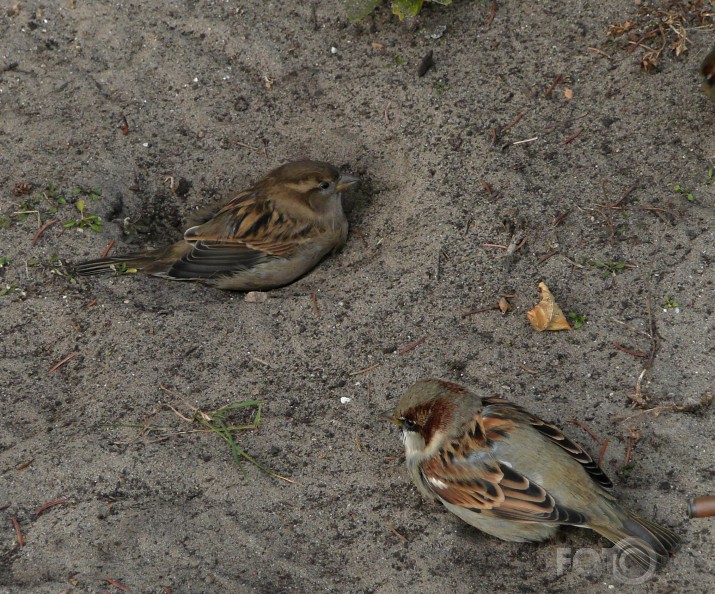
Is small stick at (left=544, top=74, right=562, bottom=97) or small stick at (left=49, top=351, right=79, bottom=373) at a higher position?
small stick at (left=544, top=74, right=562, bottom=97)

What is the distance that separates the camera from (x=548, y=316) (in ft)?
14.6

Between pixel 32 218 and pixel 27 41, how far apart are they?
179 centimetres

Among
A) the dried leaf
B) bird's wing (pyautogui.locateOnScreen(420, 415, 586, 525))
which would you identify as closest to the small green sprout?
the dried leaf

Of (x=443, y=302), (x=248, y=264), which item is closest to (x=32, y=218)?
(x=248, y=264)

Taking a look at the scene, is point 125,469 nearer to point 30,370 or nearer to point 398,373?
point 30,370

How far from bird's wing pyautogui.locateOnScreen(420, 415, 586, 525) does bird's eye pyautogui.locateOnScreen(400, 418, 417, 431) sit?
0.64ft

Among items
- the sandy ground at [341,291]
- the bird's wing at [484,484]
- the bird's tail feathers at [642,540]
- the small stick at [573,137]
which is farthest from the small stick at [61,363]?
the small stick at [573,137]

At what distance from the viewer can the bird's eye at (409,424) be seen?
13.1 feet

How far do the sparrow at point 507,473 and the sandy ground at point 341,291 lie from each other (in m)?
0.17

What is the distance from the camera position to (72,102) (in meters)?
5.89

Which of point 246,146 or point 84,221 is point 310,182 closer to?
point 246,146

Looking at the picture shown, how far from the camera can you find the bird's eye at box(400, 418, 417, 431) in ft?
13.1

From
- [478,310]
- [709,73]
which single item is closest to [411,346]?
[478,310]

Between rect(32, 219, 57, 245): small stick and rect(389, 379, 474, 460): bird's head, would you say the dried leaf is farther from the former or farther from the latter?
rect(32, 219, 57, 245): small stick
